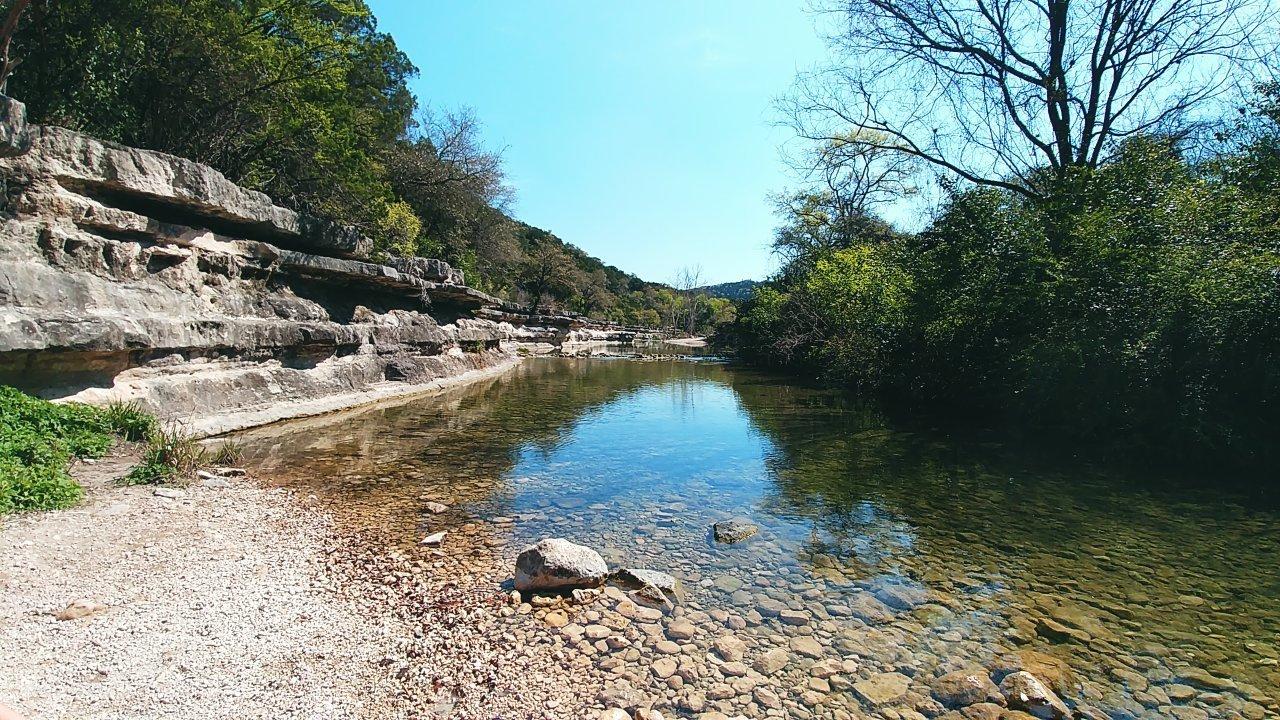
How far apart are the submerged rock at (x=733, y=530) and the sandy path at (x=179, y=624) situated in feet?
11.1

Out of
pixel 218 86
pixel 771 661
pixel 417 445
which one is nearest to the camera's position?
pixel 771 661

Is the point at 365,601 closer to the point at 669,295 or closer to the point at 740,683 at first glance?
the point at 740,683

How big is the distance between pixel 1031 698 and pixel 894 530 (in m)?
3.18

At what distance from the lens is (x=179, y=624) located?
11.7 ft

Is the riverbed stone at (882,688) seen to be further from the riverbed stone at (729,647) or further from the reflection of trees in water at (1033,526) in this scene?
the reflection of trees in water at (1033,526)

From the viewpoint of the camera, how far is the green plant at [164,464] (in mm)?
6453

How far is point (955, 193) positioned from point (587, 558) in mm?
14064

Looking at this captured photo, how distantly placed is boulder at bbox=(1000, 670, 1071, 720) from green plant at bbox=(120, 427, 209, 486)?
8.50 m

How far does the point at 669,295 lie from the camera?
98062 millimetres

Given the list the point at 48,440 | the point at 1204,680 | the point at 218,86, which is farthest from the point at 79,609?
the point at 218,86

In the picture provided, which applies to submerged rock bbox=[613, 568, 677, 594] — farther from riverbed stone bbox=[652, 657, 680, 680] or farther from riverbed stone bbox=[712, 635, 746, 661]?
riverbed stone bbox=[652, 657, 680, 680]

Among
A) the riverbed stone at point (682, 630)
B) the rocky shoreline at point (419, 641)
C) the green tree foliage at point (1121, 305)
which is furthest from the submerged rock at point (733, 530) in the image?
the green tree foliage at point (1121, 305)

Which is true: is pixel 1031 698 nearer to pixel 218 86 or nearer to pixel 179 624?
pixel 179 624

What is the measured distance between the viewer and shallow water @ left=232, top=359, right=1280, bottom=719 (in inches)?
157
